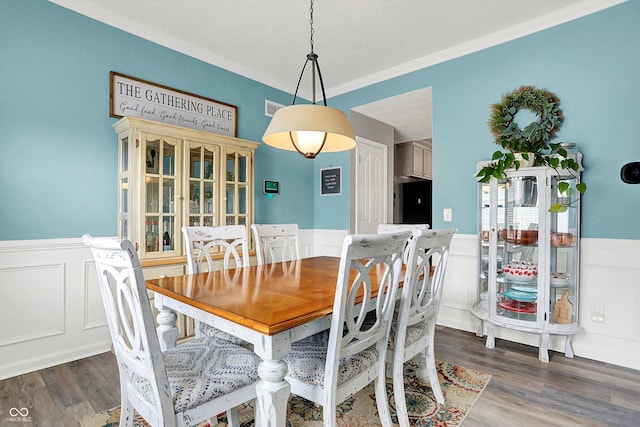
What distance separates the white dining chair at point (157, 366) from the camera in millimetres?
1063

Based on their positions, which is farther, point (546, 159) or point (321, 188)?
point (321, 188)

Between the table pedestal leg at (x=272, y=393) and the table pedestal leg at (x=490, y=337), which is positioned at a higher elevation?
the table pedestal leg at (x=272, y=393)

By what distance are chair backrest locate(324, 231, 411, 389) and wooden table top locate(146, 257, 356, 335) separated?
9cm

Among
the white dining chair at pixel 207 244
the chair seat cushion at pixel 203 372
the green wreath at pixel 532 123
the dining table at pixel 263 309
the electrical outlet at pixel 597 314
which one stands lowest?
the electrical outlet at pixel 597 314

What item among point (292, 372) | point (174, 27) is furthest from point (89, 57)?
point (292, 372)

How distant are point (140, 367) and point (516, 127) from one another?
310 cm

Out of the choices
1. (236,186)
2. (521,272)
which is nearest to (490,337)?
(521,272)

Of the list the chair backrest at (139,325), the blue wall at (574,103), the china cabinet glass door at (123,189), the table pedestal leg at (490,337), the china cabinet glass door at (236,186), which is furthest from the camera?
the china cabinet glass door at (236,186)

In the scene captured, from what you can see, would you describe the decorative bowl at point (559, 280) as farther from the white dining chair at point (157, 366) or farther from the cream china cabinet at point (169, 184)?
the cream china cabinet at point (169, 184)

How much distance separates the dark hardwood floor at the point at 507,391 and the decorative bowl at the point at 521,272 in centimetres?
58

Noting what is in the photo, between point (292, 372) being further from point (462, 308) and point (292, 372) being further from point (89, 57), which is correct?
point (89, 57)

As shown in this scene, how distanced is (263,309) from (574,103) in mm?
2852

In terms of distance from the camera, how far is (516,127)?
9.30ft

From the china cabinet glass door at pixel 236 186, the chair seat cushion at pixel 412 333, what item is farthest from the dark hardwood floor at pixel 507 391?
the china cabinet glass door at pixel 236 186
